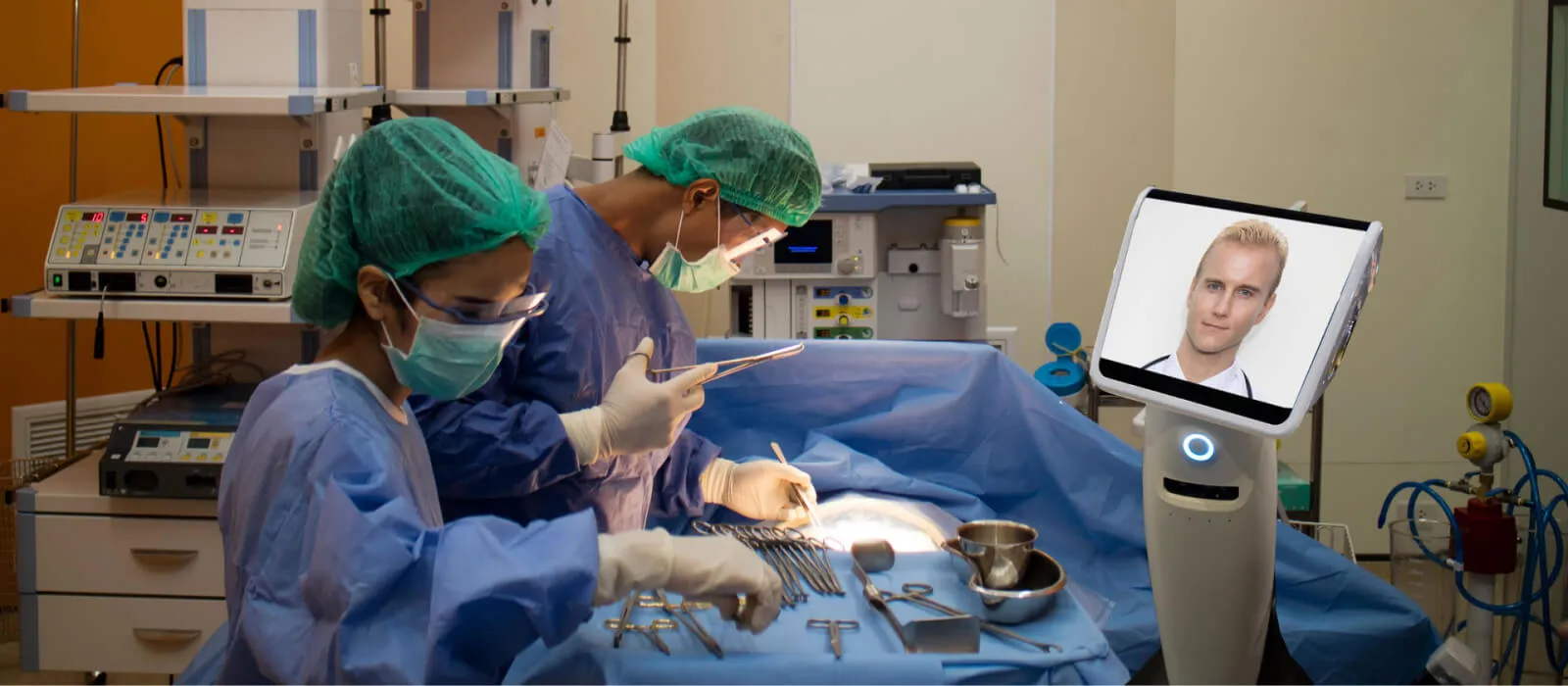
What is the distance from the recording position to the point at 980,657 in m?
1.59

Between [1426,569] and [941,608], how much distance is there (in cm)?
157

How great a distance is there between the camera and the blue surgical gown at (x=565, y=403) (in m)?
1.92

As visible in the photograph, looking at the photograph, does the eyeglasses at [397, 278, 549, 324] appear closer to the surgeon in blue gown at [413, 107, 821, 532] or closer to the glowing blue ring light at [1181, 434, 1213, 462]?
the surgeon in blue gown at [413, 107, 821, 532]

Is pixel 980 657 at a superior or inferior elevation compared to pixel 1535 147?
inferior

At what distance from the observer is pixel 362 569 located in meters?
1.28

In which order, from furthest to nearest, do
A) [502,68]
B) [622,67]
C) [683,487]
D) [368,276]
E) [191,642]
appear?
[622,67]
[502,68]
[191,642]
[683,487]
[368,276]

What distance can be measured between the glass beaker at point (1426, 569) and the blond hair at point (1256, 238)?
1.12 meters

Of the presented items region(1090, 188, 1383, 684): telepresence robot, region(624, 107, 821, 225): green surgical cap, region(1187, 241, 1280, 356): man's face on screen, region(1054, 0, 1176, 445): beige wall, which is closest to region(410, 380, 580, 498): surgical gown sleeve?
region(624, 107, 821, 225): green surgical cap

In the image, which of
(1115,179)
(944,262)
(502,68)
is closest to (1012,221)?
(1115,179)

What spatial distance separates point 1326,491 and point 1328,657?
267 cm

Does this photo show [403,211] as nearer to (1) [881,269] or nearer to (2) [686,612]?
(2) [686,612]

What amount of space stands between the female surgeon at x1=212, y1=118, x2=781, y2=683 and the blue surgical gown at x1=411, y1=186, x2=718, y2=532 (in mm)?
256

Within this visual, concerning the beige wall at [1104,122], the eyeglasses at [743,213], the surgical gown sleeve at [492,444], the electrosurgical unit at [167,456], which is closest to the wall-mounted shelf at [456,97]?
the electrosurgical unit at [167,456]

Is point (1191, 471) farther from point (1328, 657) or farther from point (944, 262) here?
point (944, 262)
